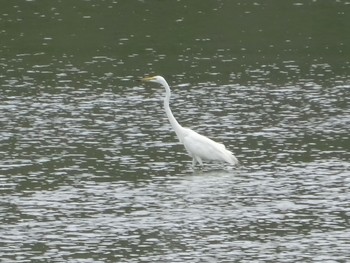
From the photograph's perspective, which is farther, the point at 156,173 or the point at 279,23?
the point at 279,23

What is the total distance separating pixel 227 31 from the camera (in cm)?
4447

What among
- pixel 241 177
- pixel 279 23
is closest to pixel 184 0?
pixel 279 23

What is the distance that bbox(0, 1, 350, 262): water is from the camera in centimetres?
2069

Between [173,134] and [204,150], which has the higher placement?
[204,150]

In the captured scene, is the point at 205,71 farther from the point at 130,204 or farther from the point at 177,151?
the point at 130,204

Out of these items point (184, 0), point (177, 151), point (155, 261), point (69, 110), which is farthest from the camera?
point (184, 0)

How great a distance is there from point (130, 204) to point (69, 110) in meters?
9.44

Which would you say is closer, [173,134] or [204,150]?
[204,150]

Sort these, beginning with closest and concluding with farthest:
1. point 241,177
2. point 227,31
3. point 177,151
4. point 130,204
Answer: point 130,204 < point 241,177 < point 177,151 < point 227,31

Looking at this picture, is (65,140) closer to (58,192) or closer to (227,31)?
(58,192)

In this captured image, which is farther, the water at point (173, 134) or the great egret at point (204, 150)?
the great egret at point (204, 150)

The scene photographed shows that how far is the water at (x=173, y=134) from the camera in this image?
20688 millimetres

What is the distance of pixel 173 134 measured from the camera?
29.3 meters

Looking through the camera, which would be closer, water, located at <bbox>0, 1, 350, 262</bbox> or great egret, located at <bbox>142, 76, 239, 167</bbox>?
water, located at <bbox>0, 1, 350, 262</bbox>
